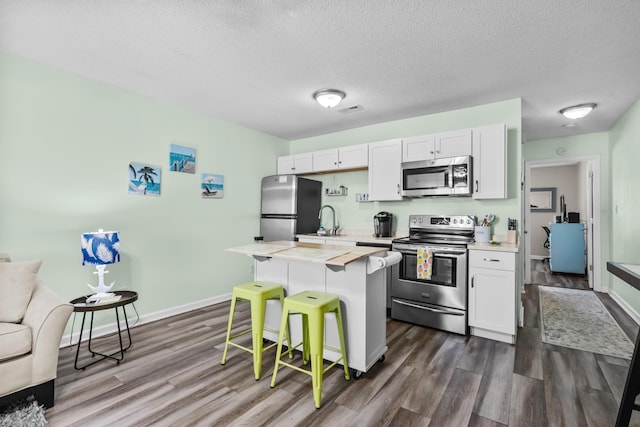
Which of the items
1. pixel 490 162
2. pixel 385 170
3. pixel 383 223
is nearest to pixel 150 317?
pixel 383 223

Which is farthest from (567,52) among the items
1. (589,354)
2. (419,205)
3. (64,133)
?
(64,133)

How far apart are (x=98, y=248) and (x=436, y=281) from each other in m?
3.15

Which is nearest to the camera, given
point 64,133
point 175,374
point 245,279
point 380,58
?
point 175,374

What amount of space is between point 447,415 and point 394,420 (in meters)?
0.33

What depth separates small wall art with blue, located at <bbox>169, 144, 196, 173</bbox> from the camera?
3666 mm

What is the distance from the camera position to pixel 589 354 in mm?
2701

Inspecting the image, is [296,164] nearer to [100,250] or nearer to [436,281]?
[436,281]

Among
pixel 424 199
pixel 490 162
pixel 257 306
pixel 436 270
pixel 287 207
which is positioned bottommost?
pixel 257 306

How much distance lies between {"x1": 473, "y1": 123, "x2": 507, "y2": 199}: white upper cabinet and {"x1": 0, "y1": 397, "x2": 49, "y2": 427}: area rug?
3969mm

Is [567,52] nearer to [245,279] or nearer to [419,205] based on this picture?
[419,205]

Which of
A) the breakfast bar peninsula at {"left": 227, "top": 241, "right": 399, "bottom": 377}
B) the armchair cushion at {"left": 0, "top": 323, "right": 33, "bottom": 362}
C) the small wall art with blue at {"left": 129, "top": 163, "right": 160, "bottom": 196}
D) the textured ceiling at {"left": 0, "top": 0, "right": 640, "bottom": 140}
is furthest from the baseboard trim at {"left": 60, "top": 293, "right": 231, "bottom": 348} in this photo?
the textured ceiling at {"left": 0, "top": 0, "right": 640, "bottom": 140}

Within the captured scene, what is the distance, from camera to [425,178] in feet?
12.1

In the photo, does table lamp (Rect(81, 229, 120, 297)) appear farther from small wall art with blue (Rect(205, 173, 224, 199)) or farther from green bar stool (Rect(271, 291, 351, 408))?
green bar stool (Rect(271, 291, 351, 408))

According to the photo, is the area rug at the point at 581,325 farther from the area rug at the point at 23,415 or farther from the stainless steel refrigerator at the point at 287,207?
the area rug at the point at 23,415
